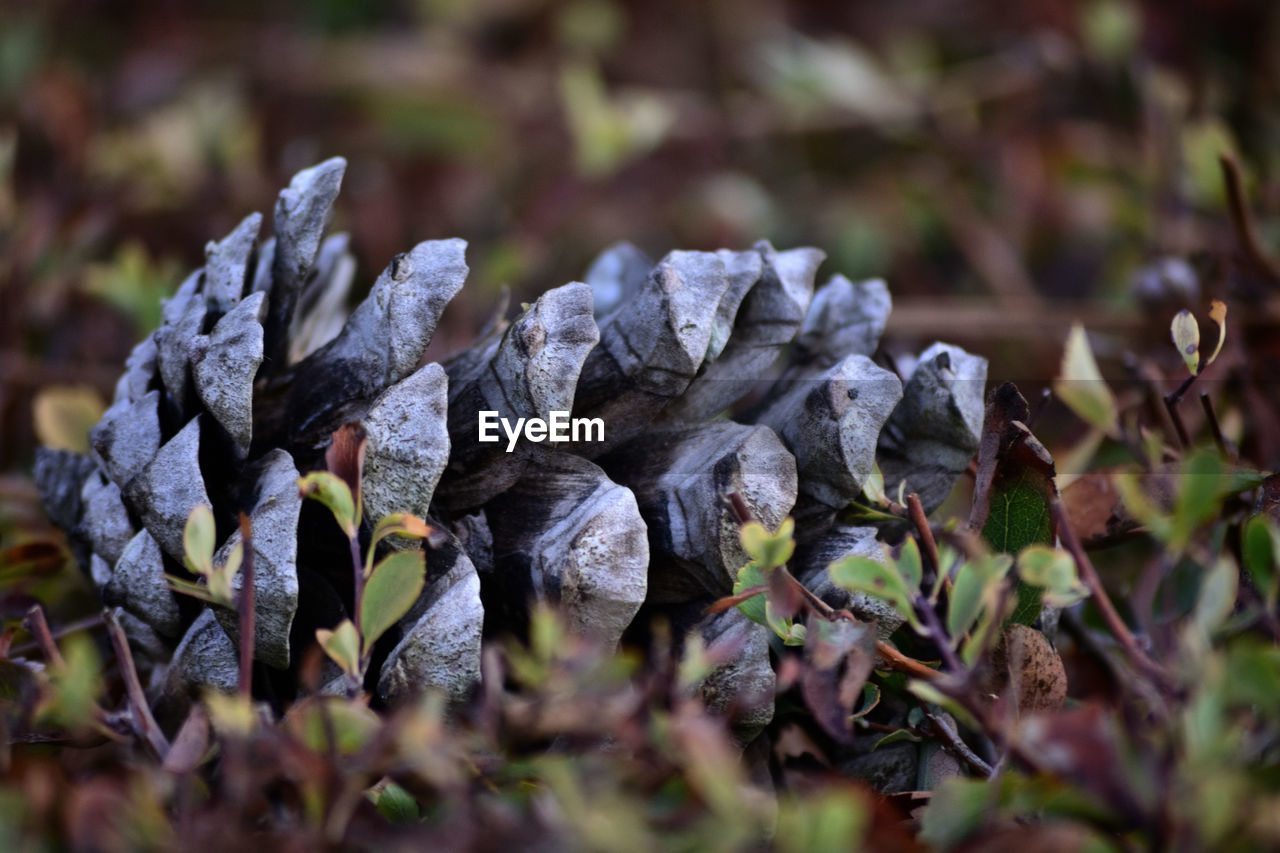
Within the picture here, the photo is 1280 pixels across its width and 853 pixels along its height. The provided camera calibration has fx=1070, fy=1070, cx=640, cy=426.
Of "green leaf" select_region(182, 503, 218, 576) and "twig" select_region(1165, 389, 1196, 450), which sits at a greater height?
"green leaf" select_region(182, 503, 218, 576)

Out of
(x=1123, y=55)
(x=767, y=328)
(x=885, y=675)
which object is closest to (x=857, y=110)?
(x=1123, y=55)

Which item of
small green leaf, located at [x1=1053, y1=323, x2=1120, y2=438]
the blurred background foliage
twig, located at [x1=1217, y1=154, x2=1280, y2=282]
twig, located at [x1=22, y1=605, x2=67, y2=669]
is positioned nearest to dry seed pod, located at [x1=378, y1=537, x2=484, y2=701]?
twig, located at [x1=22, y1=605, x2=67, y2=669]

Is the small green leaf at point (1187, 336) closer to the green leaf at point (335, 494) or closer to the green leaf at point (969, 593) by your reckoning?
the green leaf at point (969, 593)

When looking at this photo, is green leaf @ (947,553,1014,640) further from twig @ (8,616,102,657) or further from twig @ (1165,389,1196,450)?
twig @ (8,616,102,657)

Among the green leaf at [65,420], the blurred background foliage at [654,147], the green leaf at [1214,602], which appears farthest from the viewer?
the blurred background foliage at [654,147]

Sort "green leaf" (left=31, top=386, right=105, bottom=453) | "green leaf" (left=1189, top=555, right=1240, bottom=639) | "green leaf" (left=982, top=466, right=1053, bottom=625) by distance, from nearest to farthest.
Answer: "green leaf" (left=1189, top=555, right=1240, bottom=639) < "green leaf" (left=982, top=466, right=1053, bottom=625) < "green leaf" (left=31, top=386, right=105, bottom=453)

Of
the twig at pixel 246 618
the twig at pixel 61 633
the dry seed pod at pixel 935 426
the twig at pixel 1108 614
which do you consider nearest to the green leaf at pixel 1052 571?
the twig at pixel 1108 614
